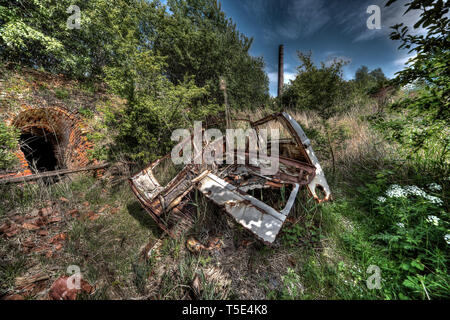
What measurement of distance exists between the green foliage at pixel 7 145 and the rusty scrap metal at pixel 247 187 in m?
3.45

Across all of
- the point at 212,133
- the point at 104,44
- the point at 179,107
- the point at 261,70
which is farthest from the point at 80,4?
the point at 261,70

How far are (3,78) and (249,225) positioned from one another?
7.60 meters

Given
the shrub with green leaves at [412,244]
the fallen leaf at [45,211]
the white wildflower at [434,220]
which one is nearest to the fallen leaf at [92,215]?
the fallen leaf at [45,211]

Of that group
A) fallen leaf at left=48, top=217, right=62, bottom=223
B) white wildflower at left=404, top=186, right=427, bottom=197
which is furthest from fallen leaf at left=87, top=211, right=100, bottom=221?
white wildflower at left=404, top=186, right=427, bottom=197

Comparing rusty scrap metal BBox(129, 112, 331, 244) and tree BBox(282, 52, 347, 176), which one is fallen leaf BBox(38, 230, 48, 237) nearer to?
rusty scrap metal BBox(129, 112, 331, 244)

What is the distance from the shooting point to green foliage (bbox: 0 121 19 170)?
11.5 feet

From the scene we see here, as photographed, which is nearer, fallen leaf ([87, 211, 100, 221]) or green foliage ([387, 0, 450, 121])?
green foliage ([387, 0, 450, 121])

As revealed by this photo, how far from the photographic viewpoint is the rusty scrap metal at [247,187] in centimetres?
171

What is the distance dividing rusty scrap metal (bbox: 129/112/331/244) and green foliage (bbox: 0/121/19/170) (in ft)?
11.3

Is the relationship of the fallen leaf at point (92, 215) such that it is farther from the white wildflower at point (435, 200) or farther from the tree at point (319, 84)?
the tree at point (319, 84)

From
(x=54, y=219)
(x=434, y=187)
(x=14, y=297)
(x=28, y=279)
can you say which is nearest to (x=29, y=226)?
(x=54, y=219)

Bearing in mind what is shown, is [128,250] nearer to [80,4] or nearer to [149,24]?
[80,4]

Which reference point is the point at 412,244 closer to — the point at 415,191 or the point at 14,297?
the point at 415,191

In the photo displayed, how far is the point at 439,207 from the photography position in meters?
1.94
